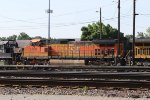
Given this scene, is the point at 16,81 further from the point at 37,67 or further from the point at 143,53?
the point at 143,53

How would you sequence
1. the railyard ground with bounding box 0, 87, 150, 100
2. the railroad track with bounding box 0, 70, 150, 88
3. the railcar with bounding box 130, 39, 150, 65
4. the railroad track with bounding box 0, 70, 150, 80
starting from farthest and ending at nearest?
the railcar with bounding box 130, 39, 150, 65, the railroad track with bounding box 0, 70, 150, 80, the railroad track with bounding box 0, 70, 150, 88, the railyard ground with bounding box 0, 87, 150, 100

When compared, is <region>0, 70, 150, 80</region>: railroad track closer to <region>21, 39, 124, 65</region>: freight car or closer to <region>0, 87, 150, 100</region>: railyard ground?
<region>0, 87, 150, 100</region>: railyard ground

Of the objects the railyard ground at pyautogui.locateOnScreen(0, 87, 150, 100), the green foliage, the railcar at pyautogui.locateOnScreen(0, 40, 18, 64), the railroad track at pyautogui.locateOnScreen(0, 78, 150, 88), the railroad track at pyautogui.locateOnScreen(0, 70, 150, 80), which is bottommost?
the railyard ground at pyautogui.locateOnScreen(0, 87, 150, 100)

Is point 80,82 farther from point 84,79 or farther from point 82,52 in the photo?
point 82,52

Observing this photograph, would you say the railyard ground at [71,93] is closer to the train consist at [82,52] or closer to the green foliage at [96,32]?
the train consist at [82,52]

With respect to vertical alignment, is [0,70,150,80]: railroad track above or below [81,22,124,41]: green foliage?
below

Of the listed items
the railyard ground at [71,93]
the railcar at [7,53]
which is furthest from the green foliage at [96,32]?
the railyard ground at [71,93]

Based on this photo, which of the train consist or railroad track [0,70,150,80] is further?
the train consist

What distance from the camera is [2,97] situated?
13789 mm

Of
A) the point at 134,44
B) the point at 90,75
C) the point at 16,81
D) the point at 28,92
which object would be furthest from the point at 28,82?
the point at 134,44

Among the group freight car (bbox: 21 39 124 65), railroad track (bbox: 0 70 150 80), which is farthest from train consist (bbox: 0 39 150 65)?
railroad track (bbox: 0 70 150 80)

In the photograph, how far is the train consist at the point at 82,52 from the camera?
36688mm

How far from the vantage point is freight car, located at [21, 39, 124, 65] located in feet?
125

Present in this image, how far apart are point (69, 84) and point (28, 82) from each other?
199cm
